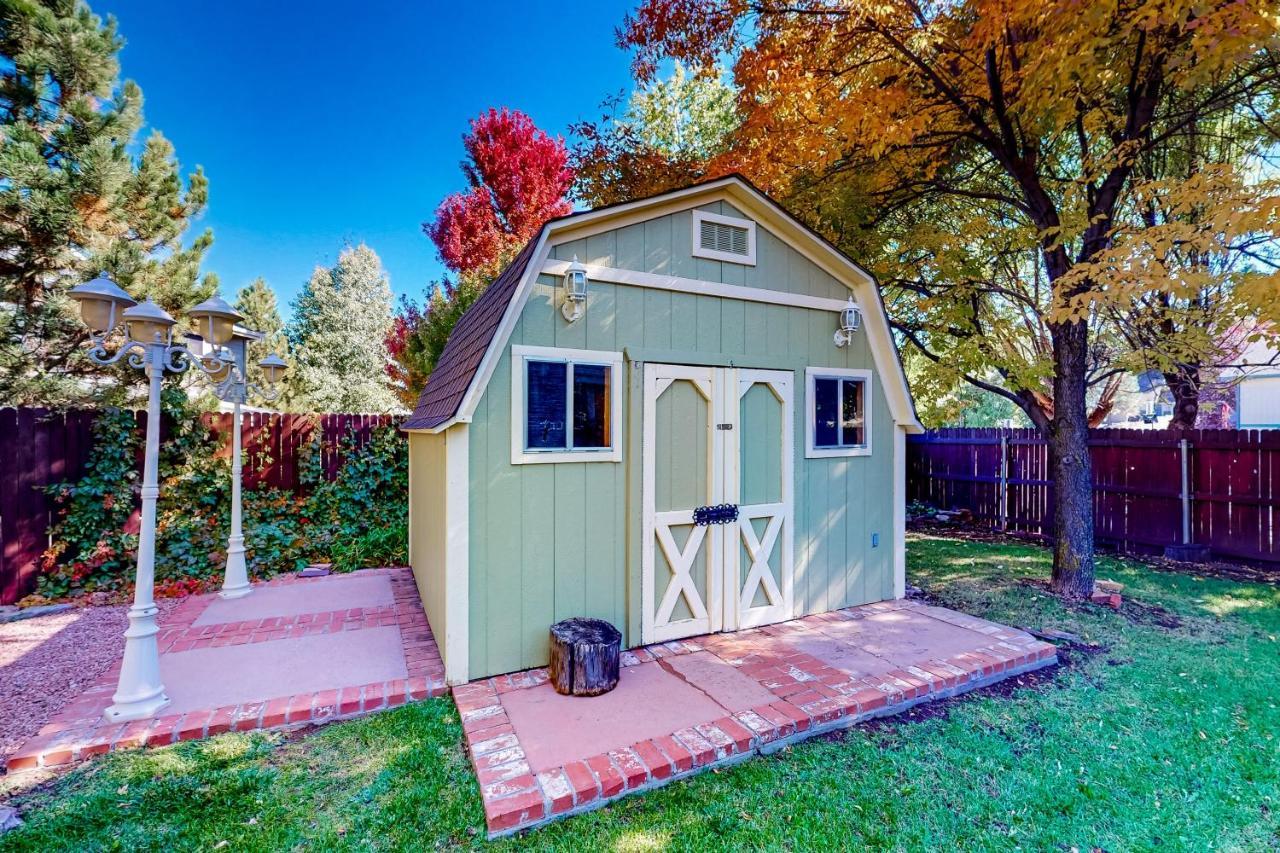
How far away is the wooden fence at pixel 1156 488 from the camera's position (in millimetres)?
6391

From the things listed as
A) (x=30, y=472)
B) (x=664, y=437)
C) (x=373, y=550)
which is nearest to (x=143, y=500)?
(x=664, y=437)

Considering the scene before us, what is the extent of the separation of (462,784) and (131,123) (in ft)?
35.6

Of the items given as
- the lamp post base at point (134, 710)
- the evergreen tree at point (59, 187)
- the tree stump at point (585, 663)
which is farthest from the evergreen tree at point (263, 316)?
the tree stump at point (585, 663)

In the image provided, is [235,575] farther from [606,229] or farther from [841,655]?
[841,655]

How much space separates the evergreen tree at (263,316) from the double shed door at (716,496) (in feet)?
59.0

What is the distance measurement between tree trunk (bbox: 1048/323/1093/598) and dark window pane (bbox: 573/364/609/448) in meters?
4.90

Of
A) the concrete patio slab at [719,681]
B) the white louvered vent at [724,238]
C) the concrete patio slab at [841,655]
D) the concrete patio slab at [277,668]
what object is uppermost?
the white louvered vent at [724,238]

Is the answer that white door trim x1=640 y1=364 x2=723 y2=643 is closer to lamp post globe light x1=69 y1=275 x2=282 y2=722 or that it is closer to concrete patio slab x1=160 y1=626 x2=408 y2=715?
concrete patio slab x1=160 y1=626 x2=408 y2=715

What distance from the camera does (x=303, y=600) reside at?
530 cm

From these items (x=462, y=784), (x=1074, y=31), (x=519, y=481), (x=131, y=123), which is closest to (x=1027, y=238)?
(x=1074, y=31)

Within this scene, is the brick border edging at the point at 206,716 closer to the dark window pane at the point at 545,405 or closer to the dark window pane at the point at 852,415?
the dark window pane at the point at 545,405

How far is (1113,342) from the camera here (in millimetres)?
8680

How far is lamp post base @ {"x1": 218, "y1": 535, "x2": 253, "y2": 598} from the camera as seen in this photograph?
217 inches

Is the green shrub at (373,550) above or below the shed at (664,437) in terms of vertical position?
below
